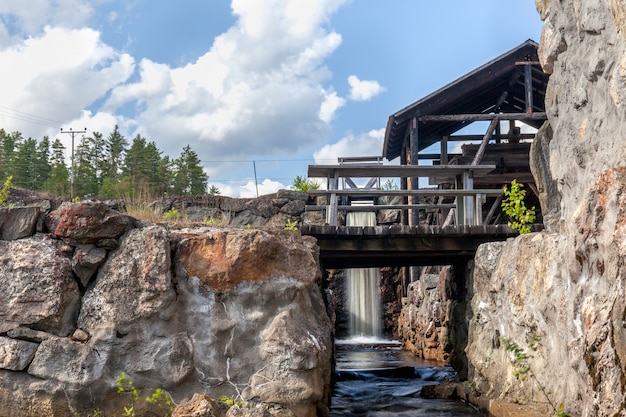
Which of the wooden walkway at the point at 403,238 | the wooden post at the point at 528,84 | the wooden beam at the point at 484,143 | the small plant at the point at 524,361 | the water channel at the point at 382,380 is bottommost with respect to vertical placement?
the water channel at the point at 382,380

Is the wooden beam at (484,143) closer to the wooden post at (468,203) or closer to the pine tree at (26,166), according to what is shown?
the wooden post at (468,203)

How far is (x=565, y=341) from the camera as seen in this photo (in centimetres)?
563

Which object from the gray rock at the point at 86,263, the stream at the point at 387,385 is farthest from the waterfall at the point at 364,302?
the gray rock at the point at 86,263

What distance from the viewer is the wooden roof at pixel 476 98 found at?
682 inches

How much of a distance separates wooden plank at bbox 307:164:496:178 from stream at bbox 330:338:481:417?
12.1 ft

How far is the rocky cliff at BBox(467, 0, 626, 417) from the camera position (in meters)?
4.33

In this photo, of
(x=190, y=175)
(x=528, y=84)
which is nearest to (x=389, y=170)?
(x=528, y=84)

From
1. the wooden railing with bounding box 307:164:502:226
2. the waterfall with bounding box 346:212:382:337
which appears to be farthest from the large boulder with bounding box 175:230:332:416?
the waterfall with bounding box 346:212:382:337

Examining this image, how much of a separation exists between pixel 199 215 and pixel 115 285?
17167 millimetres

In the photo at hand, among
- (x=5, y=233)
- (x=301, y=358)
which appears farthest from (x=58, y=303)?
(x=301, y=358)

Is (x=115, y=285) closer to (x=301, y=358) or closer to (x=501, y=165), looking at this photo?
(x=301, y=358)

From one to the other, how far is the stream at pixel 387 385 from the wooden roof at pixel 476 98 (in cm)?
650

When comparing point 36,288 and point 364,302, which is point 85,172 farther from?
point 36,288

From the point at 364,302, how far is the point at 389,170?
1309 cm
